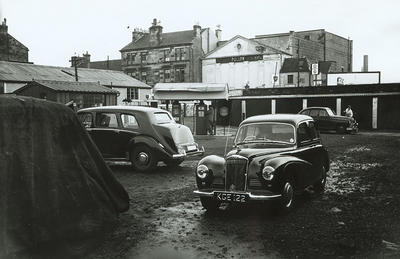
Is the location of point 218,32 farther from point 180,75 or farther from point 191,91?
point 191,91

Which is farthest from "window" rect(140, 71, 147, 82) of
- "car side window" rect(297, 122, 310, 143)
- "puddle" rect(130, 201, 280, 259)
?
"puddle" rect(130, 201, 280, 259)

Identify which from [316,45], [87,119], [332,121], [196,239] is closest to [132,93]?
[332,121]

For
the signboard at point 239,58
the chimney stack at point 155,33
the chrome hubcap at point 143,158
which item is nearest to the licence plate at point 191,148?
the chrome hubcap at point 143,158

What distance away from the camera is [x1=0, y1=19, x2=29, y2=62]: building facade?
168 ft

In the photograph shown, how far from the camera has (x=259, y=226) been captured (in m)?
6.37

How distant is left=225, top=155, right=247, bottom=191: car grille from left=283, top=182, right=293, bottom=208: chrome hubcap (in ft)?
2.16

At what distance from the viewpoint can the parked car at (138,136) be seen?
11289 mm

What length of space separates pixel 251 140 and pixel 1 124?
170 inches

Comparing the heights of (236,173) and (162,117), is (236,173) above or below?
below

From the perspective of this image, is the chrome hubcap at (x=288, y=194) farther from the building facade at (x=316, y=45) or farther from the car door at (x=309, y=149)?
the building facade at (x=316, y=45)

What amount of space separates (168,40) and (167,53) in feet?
6.89

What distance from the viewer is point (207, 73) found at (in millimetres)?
59344

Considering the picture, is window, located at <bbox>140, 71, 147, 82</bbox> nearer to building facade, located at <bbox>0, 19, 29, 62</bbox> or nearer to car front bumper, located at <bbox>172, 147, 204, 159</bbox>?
building facade, located at <bbox>0, 19, 29, 62</bbox>

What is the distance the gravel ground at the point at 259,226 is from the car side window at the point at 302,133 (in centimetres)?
115
